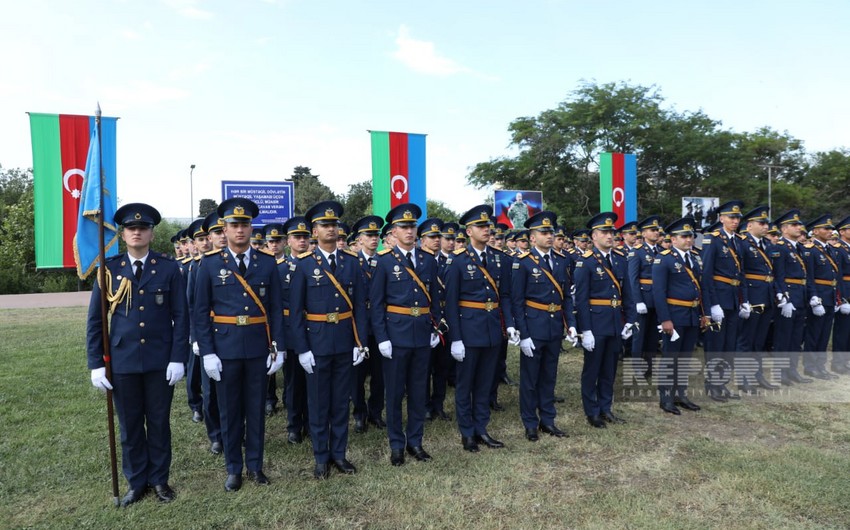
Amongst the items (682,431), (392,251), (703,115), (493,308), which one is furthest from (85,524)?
(703,115)

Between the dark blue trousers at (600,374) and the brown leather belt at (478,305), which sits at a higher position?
the brown leather belt at (478,305)

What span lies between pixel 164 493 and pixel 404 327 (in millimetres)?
2249

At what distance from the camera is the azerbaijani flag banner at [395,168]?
977cm

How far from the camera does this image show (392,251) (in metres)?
4.80

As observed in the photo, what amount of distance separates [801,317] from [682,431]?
3774 millimetres

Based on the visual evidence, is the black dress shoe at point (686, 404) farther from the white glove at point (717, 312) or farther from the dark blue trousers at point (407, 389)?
the dark blue trousers at point (407, 389)

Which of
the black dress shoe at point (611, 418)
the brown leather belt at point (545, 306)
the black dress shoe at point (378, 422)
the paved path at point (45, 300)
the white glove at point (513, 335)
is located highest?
the brown leather belt at point (545, 306)

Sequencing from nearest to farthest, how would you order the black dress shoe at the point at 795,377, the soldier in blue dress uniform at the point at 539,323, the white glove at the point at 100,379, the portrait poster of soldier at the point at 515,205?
the white glove at the point at 100,379 < the soldier in blue dress uniform at the point at 539,323 < the black dress shoe at the point at 795,377 < the portrait poster of soldier at the point at 515,205

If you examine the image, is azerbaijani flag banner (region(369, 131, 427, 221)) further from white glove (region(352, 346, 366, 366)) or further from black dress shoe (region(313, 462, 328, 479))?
black dress shoe (region(313, 462, 328, 479))

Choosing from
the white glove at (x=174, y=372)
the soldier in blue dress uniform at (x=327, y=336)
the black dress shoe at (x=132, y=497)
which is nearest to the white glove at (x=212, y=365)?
the white glove at (x=174, y=372)

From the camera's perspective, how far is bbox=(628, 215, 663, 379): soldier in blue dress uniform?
688cm

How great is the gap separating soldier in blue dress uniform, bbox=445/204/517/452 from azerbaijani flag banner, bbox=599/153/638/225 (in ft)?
25.6

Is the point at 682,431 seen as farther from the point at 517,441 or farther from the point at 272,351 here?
the point at 272,351

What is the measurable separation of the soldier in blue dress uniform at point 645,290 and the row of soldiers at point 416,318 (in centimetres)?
3
